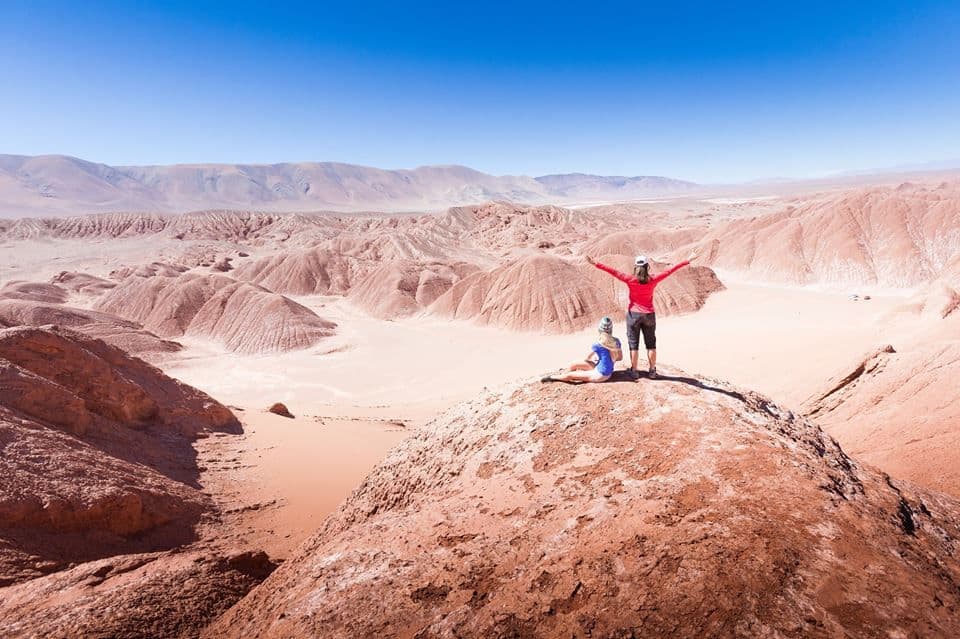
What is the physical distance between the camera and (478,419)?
576 centimetres

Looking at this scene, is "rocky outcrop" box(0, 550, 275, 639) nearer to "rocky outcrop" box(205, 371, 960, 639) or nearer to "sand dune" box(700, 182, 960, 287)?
"rocky outcrop" box(205, 371, 960, 639)

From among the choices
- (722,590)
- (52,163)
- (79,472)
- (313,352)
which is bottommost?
(313,352)

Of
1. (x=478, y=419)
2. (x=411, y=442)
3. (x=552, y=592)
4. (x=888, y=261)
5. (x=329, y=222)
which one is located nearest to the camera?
(x=552, y=592)

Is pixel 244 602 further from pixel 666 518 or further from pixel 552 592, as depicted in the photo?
pixel 666 518

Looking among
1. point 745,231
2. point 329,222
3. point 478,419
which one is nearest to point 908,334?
point 478,419

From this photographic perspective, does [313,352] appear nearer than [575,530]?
No

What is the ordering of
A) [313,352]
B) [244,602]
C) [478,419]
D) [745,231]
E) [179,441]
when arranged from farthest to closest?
[745,231] < [313,352] < [179,441] < [478,419] < [244,602]

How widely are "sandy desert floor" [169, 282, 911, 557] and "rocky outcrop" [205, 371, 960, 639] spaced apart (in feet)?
4.02

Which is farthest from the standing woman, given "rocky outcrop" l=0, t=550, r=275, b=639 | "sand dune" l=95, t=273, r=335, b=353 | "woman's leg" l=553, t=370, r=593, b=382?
"sand dune" l=95, t=273, r=335, b=353

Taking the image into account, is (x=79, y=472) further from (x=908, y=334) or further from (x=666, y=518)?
(x=908, y=334)

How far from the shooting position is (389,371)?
25922mm

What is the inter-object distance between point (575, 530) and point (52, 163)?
219 metres

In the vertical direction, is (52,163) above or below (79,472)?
above

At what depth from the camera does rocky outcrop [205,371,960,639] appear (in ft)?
9.02
